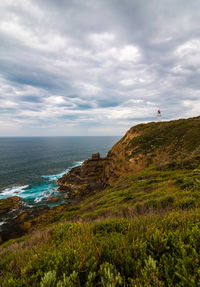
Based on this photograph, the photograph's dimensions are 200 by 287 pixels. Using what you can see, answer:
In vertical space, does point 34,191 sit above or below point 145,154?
below

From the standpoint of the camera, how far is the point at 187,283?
5.09 feet

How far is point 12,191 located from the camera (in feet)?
116

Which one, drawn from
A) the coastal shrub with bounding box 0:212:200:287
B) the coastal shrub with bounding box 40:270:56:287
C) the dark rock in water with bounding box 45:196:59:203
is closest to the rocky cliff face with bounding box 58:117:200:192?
the dark rock in water with bounding box 45:196:59:203

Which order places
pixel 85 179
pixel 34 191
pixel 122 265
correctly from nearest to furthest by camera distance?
pixel 122 265
pixel 34 191
pixel 85 179

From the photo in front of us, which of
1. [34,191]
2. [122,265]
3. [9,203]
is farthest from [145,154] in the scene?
[9,203]

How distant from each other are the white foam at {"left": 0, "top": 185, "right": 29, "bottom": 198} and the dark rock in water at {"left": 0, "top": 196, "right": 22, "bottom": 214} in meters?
3.68

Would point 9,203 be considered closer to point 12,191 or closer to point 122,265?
point 12,191

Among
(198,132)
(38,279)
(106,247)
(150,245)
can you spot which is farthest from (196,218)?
(198,132)

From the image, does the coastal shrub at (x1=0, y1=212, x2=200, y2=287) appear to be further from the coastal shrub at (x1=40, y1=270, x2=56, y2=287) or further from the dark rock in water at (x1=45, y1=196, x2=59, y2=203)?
the dark rock in water at (x1=45, y1=196, x2=59, y2=203)

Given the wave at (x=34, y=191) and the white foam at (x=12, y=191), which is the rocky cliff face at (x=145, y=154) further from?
the white foam at (x=12, y=191)

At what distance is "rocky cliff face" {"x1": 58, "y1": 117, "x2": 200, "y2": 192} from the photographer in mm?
25478

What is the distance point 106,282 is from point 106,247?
0.95 m

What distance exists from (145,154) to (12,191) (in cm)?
3899

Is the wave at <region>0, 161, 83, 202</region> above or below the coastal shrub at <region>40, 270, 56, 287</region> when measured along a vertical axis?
below
